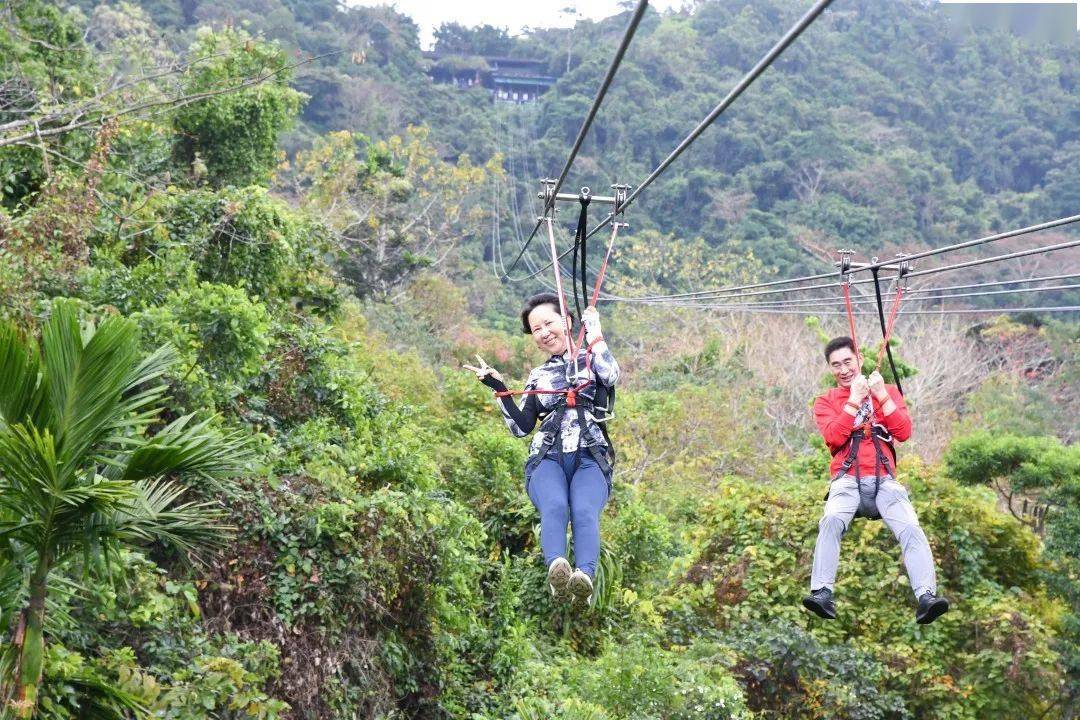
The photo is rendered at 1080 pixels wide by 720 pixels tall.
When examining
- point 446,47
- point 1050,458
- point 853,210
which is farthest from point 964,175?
point 1050,458

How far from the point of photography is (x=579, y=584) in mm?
4906

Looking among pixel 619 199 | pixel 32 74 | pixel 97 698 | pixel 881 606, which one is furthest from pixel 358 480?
pixel 32 74

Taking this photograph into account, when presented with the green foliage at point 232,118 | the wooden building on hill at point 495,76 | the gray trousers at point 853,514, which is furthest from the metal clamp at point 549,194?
the wooden building on hill at point 495,76

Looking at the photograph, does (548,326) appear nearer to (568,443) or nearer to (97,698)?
(568,443)

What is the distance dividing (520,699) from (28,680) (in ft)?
14.7

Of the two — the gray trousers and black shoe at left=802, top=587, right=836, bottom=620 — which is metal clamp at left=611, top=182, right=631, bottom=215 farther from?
black shoe at left=802, top=587, right=836, bottom=620

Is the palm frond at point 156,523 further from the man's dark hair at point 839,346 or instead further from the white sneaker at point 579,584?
the man's dark hair at point 839,346

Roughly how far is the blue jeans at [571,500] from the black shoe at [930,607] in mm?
1480

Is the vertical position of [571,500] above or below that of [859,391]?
below

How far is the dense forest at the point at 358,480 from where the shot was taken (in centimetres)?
522

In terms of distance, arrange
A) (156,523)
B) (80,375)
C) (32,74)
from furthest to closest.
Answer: (32,74)
(156,523)
(80,375)

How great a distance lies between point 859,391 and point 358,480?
5032 millimetres

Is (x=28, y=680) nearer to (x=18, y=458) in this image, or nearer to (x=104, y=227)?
(x=18, y=458)

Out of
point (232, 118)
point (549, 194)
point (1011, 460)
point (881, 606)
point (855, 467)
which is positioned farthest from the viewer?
point (232, 118)
